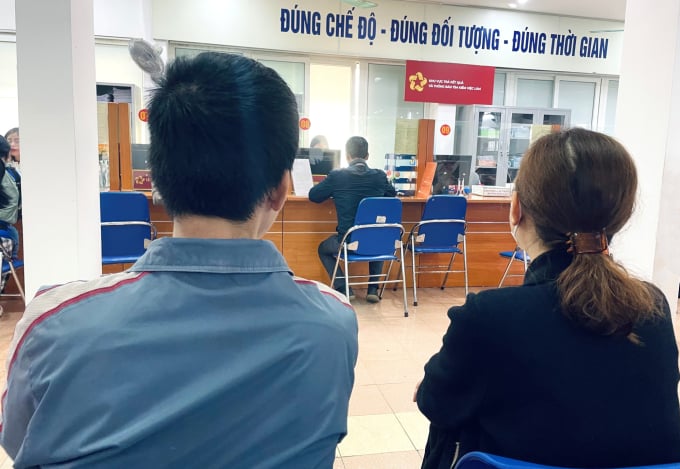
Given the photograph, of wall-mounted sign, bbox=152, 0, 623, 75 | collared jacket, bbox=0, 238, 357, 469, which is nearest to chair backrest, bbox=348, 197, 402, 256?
collared jacket, bbox=0, 238, 357, 469

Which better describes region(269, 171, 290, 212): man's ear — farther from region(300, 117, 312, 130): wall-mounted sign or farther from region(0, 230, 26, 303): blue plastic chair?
region(300, 117, 312, 130): wall-mounted sign

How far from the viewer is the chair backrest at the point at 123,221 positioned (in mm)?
3389

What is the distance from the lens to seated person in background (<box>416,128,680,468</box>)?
2.75ft

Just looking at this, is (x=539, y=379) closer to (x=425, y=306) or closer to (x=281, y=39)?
(x=425, y=306)

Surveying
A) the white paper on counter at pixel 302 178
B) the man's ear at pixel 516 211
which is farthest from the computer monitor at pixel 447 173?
the man's ear at pixel 516 211

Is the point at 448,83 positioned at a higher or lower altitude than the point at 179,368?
higher

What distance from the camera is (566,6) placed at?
6855 mm

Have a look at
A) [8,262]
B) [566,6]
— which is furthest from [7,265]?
[566,6]

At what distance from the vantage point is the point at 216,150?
635 mm

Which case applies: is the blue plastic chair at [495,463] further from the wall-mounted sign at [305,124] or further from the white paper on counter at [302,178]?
the wall-mounted sign at [305,124]

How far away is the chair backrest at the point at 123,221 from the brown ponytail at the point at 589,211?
9.71 ft

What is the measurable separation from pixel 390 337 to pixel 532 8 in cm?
571

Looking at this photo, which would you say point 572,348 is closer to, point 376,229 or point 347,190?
point 376,229

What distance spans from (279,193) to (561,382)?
548mm
